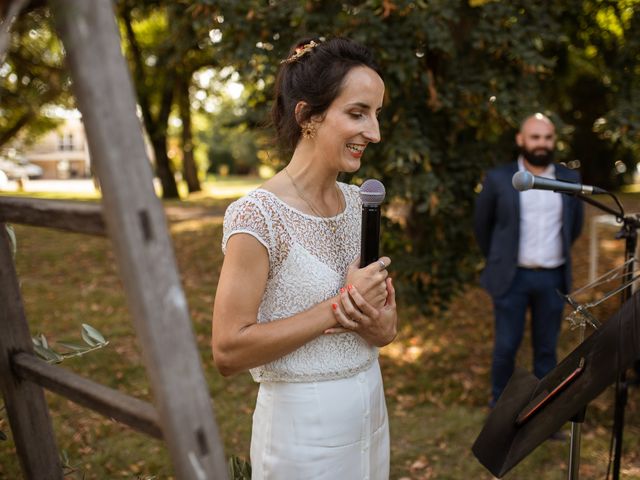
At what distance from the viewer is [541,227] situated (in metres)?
4.57

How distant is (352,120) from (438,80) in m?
3.53

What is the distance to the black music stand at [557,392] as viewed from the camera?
4.93 ft

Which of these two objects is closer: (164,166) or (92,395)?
(92,395)

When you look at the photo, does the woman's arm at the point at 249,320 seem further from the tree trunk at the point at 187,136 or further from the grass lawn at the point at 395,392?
the tree trunk at the point at 187,136

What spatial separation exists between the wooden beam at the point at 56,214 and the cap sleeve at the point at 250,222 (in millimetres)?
489

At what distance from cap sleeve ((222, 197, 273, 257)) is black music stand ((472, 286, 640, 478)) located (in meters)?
0.90

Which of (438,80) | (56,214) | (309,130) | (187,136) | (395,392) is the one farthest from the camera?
(187,136)

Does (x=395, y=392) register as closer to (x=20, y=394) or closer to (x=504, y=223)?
(x=504, y=223)

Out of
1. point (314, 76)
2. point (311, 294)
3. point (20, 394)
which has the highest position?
point (314, 76)

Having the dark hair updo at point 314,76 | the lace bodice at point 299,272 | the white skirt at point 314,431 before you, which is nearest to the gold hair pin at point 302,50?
the dark hair updo at point 314,76

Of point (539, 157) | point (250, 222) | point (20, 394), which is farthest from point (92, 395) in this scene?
point (539, 157)

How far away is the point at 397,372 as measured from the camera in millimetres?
5992

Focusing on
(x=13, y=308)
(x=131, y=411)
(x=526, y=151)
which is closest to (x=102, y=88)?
(x=131, y=411)

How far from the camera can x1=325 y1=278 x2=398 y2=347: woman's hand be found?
182 centimetres
